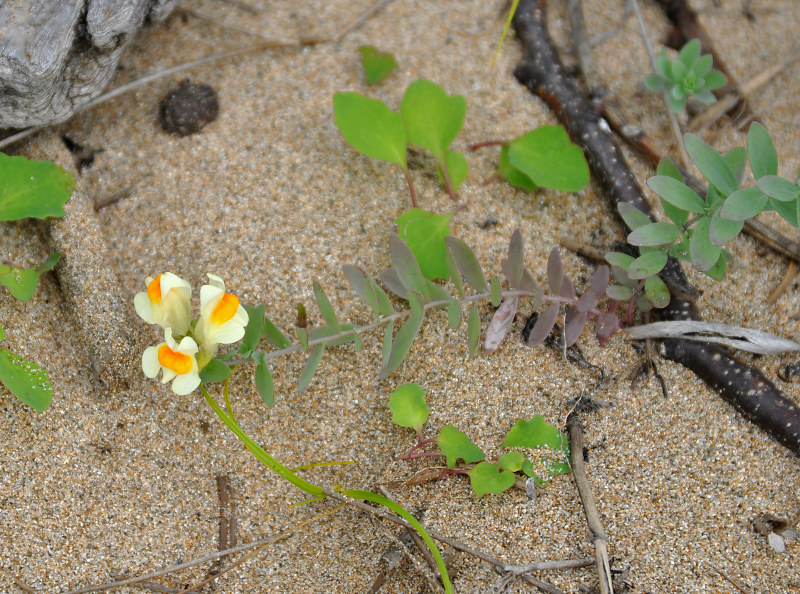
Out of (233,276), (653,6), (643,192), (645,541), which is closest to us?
(645,541)

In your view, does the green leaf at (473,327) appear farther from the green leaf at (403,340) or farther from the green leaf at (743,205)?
the green leaf at (743,205)

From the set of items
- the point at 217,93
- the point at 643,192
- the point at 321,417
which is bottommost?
the point at 321,417

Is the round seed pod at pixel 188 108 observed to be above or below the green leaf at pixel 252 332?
above

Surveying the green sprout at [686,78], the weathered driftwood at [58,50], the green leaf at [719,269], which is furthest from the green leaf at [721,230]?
the weathered driftwood at [58,50]

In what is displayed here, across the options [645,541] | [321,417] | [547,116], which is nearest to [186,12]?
[547,116]

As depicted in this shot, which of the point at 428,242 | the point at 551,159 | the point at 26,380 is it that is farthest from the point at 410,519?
the point at 551,159

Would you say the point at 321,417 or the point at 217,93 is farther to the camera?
the point at 217,93

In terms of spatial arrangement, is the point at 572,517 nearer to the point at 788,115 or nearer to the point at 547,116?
the point at 547,116
